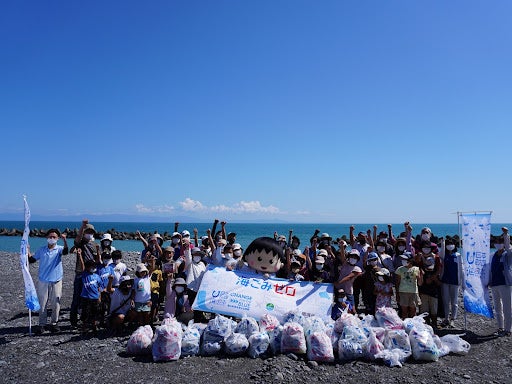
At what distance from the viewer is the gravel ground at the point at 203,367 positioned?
5.97 m

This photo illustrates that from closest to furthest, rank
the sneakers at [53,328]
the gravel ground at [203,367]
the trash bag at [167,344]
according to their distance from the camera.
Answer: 1. the gravel ground at [203,367]
2. the trash bag at [167,344]
3. the sneakers at [53,328]

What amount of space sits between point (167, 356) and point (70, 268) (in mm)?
16722

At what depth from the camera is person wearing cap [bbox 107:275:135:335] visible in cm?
826

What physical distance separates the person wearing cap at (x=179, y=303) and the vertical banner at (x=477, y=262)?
6738mm

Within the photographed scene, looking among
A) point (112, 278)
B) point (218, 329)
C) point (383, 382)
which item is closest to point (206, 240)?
point (112, 278)

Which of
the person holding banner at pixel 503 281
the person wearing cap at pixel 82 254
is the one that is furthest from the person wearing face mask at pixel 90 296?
the person holding banner at pixel 503 281

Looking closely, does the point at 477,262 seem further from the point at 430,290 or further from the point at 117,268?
the point at 117,268

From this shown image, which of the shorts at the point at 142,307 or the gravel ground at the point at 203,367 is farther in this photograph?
the shorts at the point at 142,307

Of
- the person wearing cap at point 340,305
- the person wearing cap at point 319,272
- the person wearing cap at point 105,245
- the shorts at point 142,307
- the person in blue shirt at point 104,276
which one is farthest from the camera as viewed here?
the person wearing cap at point 105,245

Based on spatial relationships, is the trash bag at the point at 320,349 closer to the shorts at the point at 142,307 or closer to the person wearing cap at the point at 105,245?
the shorts at the point at 142,307

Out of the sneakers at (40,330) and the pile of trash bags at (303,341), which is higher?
the pile of trash bags at (303,341)

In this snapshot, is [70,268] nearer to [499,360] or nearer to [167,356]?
[167,356]

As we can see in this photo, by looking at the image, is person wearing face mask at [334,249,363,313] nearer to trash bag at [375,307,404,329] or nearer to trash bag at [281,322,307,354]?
trash bag at [375,307,404,329]

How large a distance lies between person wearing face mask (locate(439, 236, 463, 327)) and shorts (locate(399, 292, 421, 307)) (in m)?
1.16
